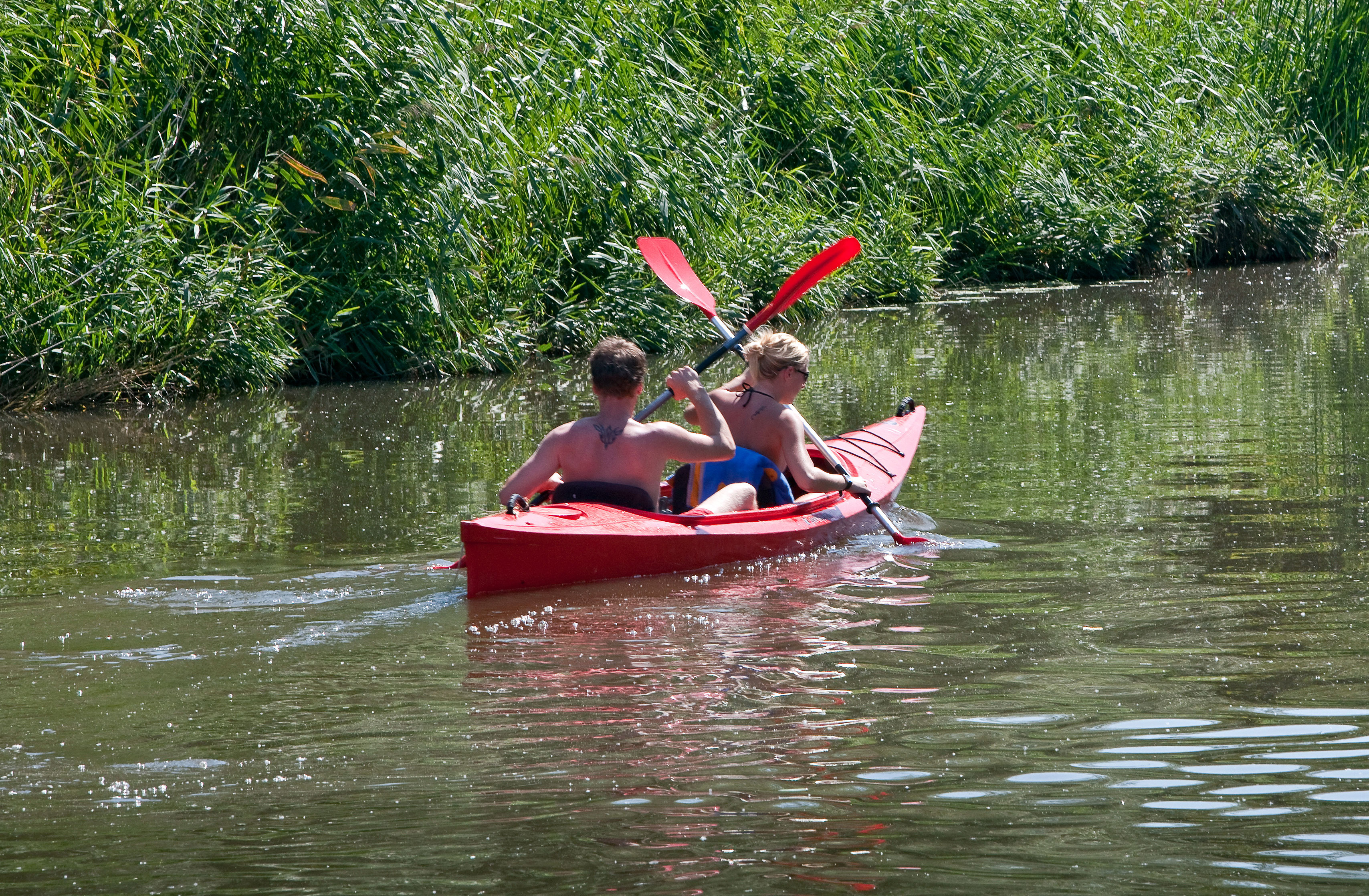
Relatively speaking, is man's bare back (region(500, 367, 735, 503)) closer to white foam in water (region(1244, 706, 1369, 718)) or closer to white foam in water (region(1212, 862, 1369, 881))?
white foam in water (region(1244, 706, 1369, 718))

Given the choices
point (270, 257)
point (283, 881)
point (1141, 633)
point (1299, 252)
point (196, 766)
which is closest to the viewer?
point (283, 881)

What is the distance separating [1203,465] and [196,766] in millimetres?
5048

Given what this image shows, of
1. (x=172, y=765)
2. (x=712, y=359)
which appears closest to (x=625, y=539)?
(x=712, y=359)

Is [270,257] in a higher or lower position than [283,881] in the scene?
higher

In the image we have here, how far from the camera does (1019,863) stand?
2.93 m

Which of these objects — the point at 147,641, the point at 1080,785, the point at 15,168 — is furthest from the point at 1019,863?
the point at 15,168

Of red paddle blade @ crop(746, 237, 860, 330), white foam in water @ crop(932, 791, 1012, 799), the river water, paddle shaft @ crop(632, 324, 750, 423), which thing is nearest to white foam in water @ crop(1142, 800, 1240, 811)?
the river water

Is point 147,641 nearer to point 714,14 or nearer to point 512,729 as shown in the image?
point 512,729

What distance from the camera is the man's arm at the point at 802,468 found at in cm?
643

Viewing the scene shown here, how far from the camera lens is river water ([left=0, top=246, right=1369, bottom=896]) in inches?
118

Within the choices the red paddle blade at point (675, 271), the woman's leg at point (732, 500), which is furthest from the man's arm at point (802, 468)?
the red paddle blade at point (675, 271)

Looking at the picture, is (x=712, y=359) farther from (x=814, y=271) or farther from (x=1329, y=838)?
(x=1329, y=838)

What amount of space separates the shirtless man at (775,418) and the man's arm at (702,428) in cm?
43

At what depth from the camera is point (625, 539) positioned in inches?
217
